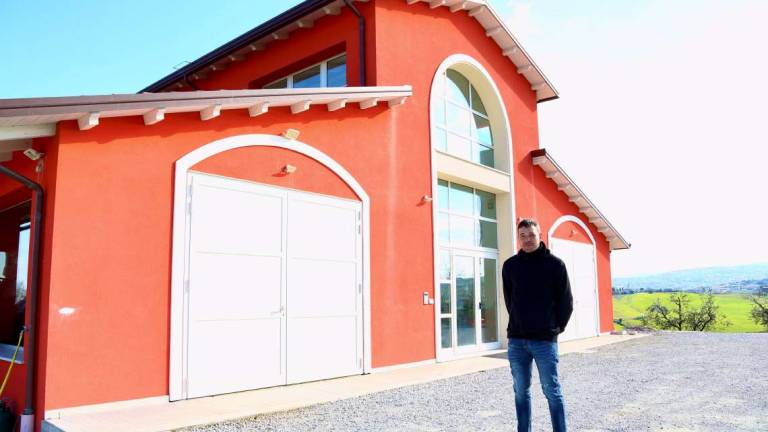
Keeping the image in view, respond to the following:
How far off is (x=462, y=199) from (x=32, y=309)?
8398 mm

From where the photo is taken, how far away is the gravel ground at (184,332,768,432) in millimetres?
5684

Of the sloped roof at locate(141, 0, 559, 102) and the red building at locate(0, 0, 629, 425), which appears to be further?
the sloped roof at locate(141, 0, 559, 102)

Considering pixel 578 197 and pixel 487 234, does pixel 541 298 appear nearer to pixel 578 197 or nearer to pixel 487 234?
pixel 487 234

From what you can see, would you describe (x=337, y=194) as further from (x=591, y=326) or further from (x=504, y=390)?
(x=591, y=326)

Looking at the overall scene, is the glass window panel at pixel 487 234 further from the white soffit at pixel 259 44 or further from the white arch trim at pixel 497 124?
the white soffit at pixel 259 44

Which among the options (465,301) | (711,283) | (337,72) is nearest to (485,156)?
(465,301)

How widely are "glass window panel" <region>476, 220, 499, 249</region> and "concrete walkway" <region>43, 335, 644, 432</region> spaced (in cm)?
400

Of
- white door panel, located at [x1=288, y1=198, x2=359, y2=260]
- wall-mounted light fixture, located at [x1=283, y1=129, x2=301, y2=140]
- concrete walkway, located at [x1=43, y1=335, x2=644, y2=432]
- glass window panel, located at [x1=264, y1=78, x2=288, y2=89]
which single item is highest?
glass window panel, located at [x1=264, y1=78, x2=288, y2=89]

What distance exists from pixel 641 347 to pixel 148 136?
11.9 m

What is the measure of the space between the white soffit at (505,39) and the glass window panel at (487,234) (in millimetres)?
4160

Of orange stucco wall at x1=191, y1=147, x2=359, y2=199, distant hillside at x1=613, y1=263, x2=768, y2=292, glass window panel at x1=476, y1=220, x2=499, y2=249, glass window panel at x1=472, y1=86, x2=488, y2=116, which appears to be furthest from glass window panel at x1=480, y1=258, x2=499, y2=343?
distant hillside at x1=613, y1=263, x2=768, y2=292

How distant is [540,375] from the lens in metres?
4.46

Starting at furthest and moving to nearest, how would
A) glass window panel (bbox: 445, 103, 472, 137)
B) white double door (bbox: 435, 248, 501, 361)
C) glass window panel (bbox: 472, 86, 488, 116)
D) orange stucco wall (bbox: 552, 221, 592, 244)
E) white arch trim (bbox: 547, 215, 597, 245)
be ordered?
orange stucco wall (bbox: 552, 221, 592, 244), white arch trim (bbox: 547, 215, 597, 245), glass window panel (bbox: 472, 86, 488, 116), glass window panel (bbox: 445, 103, 472, 137), white double door (bbox: 435, 248, 501, 361)

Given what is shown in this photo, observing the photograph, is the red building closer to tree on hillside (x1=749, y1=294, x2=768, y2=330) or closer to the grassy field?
the grassy field
